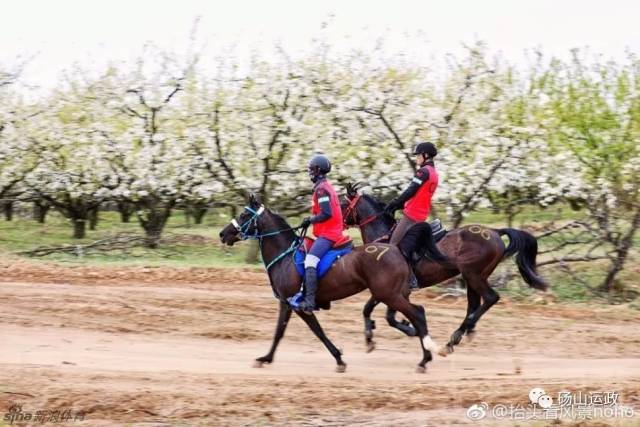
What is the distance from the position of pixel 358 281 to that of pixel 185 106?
12729 mm

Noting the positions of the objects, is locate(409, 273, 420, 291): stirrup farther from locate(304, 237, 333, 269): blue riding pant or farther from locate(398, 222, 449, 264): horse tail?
locate(304, 237, 333, 269): blue riding pant

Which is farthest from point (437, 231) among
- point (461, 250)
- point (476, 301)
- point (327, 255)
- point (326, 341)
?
point (326, 341)

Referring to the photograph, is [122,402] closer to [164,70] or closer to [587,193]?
[587,193]

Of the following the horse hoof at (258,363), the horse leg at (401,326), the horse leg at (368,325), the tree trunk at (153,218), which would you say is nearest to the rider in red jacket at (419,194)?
the horse leg at (368,325)

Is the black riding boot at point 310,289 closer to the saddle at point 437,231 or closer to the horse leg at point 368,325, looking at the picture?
the horse leg at point 368,325

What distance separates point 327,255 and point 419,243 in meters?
1.36

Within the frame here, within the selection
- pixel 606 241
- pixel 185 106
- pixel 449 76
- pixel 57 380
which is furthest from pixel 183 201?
pixel 57 380

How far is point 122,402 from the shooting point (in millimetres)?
9742

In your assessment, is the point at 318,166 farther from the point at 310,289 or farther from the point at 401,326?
the point at 401,326

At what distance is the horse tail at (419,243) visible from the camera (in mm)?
12570

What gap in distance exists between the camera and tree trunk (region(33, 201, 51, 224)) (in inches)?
1088

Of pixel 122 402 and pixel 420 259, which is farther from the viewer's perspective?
pixel 420 259

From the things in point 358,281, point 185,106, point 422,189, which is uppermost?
point 185,106

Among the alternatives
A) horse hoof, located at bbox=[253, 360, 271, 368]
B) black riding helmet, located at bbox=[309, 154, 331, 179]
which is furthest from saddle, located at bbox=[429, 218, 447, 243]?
horse hoof, located at bbox=[253, 360, 271, 368]
